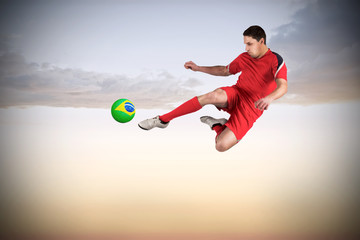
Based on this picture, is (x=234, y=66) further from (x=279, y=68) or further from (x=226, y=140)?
(x=226, y=140)

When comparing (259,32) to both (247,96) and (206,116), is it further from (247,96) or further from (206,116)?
(206,116)

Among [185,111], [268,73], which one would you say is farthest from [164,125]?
[268,73]

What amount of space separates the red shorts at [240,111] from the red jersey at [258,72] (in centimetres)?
6

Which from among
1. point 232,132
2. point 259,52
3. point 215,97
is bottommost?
point 232,132

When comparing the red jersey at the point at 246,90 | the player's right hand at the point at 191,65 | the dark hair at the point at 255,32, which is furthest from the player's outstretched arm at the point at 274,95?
the player's right hand at the point at 191,65

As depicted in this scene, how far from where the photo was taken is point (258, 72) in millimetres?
3389

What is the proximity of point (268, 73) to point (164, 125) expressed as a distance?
1182 mm

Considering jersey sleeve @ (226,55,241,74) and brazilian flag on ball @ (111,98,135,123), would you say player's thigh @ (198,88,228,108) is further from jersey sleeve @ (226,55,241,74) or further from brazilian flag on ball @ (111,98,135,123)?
brazilian flag on ball @ (111,98,135,123)

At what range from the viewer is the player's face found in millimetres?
3204

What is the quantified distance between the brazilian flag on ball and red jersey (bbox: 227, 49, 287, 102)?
1149mm

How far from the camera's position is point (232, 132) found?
349 cm

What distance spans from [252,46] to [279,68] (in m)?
0.33

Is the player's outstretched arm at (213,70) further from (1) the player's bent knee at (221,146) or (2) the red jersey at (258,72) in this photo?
(1) the player's bent knee at (221,146)

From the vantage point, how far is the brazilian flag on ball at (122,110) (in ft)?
11.8
